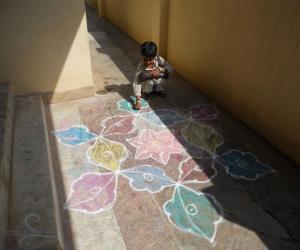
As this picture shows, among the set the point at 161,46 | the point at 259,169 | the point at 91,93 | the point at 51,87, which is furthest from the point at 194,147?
the point at 161,46

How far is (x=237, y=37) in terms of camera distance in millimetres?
4031

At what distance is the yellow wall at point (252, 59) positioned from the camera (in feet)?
11.0

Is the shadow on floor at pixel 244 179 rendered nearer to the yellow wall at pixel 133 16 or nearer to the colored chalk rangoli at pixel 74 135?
the colored chalk rangoli at pixel 74 135

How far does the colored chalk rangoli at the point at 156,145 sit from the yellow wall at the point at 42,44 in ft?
4.99

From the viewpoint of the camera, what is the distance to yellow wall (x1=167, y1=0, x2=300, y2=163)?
3346 mm

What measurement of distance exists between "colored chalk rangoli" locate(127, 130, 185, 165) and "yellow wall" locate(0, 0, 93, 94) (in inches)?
59.9

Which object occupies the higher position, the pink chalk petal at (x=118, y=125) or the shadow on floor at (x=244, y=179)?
the shadow on floor at (x=244, y=179)

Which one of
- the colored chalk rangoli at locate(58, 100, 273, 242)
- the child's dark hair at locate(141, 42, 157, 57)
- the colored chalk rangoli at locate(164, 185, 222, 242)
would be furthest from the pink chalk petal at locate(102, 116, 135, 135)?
the colored chalk rangoli at locate(164, 185, 222, 242)

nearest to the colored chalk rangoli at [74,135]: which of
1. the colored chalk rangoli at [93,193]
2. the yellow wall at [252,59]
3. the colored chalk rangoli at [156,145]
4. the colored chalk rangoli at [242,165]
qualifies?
the colored chalk rangoli at [156,145]

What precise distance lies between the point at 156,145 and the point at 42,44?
81.8 inches

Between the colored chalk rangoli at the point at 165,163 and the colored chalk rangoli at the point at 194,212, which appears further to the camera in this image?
the colored chalk rangoli at the point at 165,163

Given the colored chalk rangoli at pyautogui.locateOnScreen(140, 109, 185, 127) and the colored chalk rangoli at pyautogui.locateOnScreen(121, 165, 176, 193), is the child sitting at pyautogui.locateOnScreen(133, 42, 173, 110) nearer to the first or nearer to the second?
the colored chalk rangoli at pyautogui.locateOnScreen(140, 109, 185, 127)

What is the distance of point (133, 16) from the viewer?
24.2 ft

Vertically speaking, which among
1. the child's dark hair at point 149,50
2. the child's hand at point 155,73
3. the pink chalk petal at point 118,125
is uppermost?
the child's dark hair at point 149,50
